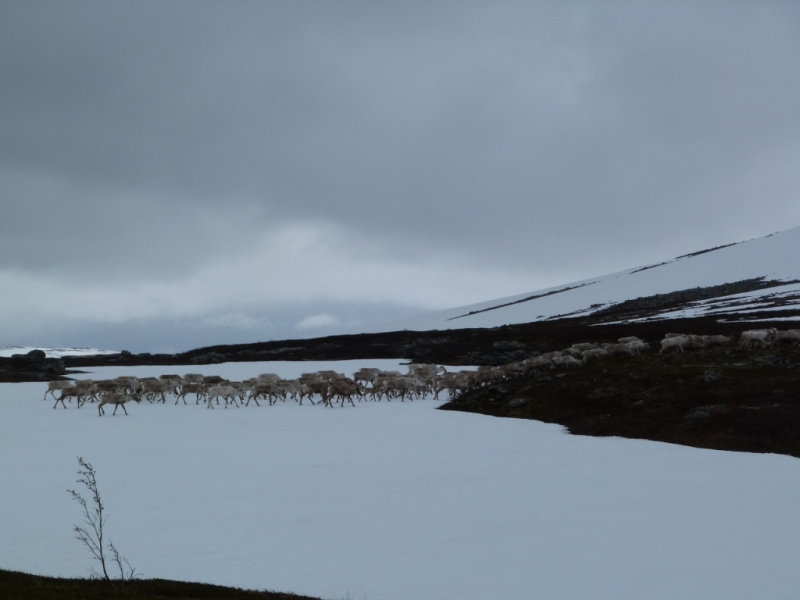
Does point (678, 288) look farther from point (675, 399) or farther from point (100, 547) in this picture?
point (100, 547)

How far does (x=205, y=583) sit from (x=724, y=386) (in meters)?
20.7

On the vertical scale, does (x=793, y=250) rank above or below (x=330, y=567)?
above

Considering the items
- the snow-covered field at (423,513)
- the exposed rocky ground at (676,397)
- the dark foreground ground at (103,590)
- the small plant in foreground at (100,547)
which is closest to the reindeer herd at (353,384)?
the exposed rocky ground at (676,397)

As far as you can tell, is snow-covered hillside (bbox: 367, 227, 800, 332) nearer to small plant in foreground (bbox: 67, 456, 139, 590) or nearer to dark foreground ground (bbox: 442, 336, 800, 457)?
dark foreground ground (bbox: 442, 336, 800, 457)

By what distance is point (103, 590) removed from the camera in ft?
31.3

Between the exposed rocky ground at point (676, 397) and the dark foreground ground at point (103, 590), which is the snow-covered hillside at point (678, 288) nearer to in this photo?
the exposed rocky ground at point (676, 397)

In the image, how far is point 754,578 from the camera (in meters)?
10.8

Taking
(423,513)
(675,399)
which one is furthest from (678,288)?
(423,513)

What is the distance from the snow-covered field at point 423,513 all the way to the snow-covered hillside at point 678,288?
58.0 meters

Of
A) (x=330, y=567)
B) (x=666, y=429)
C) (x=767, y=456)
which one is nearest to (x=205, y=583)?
(x=330, y=567)

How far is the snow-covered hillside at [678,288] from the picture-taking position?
7894 centimetres

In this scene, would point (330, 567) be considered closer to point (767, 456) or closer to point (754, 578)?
point (754, 578)

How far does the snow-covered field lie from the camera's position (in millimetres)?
11312

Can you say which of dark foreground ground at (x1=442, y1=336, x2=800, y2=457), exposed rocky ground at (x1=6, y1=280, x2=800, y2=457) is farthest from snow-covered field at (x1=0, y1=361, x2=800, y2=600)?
exposed rocky ground at (x1=6, y1=280, x2=800, y2=457)
